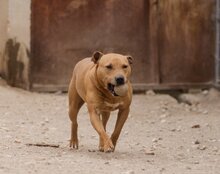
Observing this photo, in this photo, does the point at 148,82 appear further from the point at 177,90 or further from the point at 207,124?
the point at 207,124

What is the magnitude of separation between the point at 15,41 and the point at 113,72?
5.08 meters

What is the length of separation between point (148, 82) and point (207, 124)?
8.77 ft

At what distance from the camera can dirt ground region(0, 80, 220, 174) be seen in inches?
273

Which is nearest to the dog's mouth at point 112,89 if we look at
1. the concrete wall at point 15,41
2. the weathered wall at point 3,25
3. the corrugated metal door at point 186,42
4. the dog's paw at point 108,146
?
the dog's paw at point 108,146

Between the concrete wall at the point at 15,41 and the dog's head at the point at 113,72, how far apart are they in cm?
470

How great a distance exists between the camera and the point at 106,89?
773 centimetres

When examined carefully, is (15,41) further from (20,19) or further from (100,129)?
(100,129)

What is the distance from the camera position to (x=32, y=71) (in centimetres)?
1243

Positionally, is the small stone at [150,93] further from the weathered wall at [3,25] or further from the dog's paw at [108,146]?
the dog's paw at [108,146]

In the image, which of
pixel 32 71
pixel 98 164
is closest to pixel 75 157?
pixel 98 164

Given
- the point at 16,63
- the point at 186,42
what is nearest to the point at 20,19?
the point at 16,63

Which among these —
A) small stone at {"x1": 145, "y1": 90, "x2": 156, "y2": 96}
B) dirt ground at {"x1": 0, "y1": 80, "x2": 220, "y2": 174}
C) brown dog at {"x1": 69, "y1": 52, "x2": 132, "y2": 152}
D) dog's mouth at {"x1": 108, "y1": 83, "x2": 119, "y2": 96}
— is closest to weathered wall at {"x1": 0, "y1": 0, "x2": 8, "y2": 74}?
Result: dirt ground at {"x1": 0, "y1": 80, "x2": 220, "y2": 174}

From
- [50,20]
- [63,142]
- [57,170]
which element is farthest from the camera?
[50,20]

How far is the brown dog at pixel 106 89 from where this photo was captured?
7.52 meters
